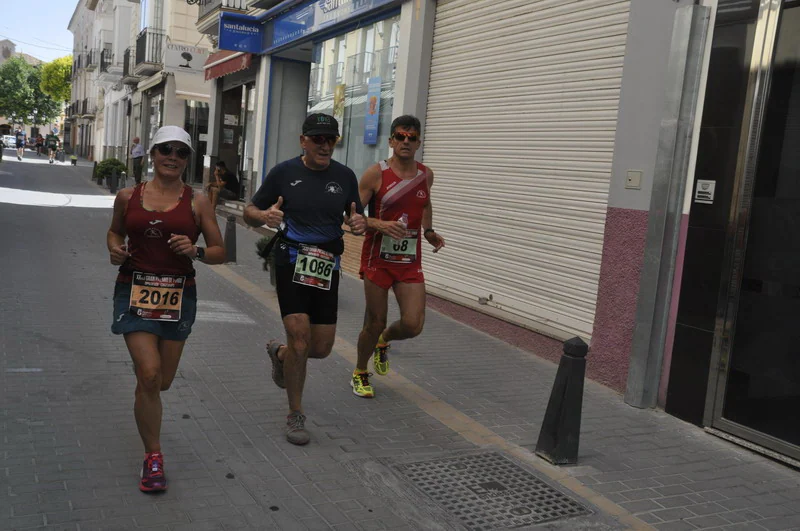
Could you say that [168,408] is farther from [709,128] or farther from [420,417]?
[709,128]

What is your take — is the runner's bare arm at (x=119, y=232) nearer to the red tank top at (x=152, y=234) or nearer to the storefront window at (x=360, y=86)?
the red tank top at (x=152, y=234)

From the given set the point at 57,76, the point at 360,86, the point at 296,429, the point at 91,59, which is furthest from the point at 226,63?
the point at 57,76

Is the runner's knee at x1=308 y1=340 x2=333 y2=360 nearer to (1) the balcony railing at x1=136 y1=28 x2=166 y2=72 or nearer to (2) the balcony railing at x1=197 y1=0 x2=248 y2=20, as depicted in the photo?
(2) the balcony railing at x1=197 y1=0 x2=248 y2=20

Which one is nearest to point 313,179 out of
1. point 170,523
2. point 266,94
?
point 170,523

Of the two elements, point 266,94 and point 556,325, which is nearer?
point 556,325

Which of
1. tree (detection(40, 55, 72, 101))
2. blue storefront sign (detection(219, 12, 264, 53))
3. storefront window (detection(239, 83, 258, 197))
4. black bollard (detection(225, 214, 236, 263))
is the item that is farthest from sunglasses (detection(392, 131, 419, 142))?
tree (detection(40, 55, 72, 101))

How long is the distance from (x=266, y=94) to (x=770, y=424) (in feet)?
45.7

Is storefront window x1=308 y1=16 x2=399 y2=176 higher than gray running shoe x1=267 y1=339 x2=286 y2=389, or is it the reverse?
storefront window x1=308 y1=16 x2=399 y2=176

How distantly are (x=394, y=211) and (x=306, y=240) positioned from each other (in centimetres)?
106

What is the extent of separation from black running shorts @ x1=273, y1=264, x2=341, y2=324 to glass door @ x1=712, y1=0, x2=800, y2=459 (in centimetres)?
278

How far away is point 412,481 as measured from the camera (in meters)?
4.35

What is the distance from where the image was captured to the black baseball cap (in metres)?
4.73

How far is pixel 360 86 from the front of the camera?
1325 cm

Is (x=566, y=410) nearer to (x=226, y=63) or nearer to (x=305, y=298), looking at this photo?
(x=305, y=298)
